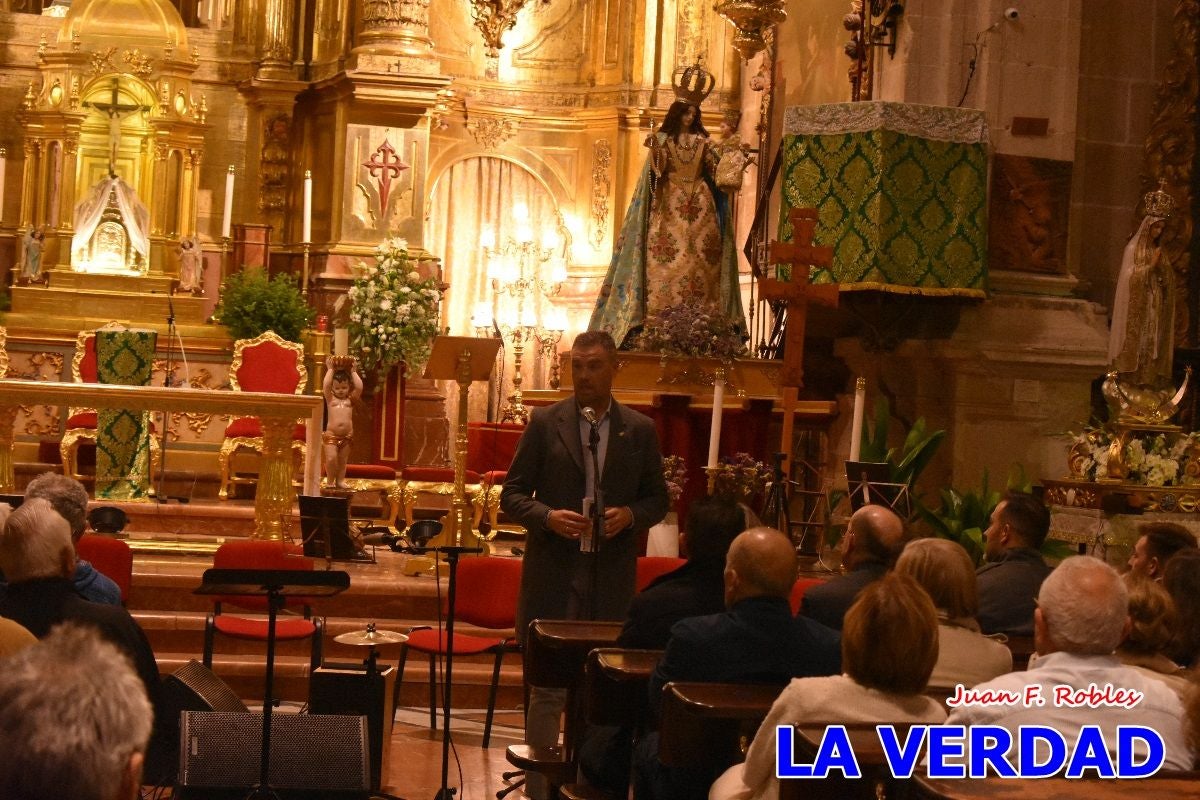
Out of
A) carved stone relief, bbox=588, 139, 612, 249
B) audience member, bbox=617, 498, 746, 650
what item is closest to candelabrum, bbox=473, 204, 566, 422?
carved stone relief, bbox=588, 139, 612, 249

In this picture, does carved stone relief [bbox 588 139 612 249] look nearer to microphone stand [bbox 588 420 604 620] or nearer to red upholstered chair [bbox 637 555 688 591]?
red upholstered chair [bbox 637 555 688 591]

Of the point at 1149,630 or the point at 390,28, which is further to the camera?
the point at 390,28

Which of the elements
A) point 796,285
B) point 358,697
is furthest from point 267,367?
point 358,697

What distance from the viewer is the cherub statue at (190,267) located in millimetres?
14773

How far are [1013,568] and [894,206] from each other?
5228 millimetres

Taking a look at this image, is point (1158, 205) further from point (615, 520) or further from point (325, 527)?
point (615, 520)

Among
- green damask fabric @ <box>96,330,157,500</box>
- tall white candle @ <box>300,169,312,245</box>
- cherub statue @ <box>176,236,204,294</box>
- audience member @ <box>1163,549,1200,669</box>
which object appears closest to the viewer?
audience member @ <box>1163,549,1200,669</box>

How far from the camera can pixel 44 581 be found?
4945 millimetres

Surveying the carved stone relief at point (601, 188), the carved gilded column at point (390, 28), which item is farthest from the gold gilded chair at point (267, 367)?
the carved stone relief at point (601, 188)

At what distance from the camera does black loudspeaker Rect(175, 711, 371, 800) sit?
5.58m

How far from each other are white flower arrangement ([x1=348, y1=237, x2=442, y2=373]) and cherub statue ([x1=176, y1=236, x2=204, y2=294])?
4.12 feet

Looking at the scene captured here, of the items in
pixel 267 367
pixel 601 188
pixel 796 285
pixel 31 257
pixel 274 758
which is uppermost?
pixel 601 188

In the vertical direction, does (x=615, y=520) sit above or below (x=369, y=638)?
above

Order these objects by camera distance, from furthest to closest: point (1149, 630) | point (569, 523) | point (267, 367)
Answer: point (267, 367)
point (569, 523)
point (1149, 630)
